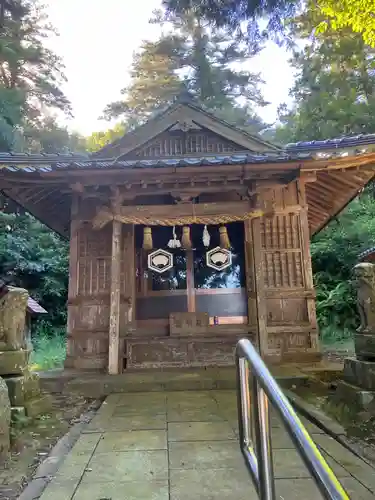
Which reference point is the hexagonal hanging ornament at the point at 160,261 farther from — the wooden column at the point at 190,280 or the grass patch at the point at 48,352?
the grass patch at the point at 48,352

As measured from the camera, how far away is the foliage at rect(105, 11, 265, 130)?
25.9 meters

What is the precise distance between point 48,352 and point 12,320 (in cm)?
839

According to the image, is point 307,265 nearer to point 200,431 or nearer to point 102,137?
point 200,431

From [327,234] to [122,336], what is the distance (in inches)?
517

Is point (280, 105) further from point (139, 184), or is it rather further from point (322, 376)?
point (322, 376)

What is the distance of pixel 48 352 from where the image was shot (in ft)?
41.5

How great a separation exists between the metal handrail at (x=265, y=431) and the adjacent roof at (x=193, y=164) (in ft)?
17.2

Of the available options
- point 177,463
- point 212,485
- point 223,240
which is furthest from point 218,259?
point 212,485

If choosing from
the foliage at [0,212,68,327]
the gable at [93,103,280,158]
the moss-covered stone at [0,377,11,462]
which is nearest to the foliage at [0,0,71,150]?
the foliage at [0,212,68,327]

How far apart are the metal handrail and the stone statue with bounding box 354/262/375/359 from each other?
276 centimetres

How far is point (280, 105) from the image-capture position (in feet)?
86.8

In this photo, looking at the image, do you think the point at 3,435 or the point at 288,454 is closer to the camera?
the point at 288,454

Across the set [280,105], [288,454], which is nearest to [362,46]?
[280,105]

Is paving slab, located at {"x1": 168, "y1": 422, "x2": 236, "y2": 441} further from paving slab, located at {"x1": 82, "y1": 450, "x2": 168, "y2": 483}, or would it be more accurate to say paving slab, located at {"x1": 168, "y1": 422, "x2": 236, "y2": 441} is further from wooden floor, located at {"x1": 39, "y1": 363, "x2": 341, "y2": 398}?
wooden floor, located at {"x1": 39, "y1": 363, "x2": 341, "y2": 398}
